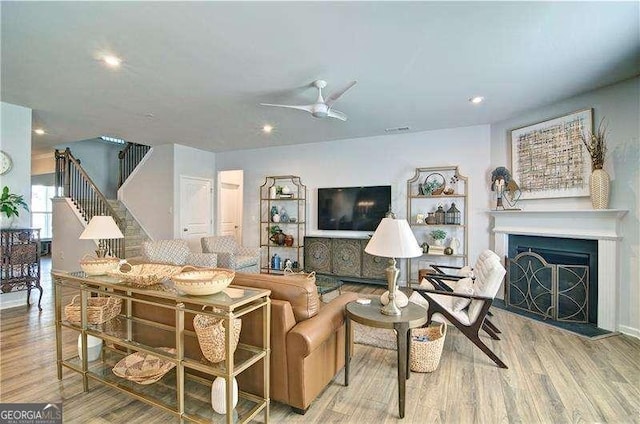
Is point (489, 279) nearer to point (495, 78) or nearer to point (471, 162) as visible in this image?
point (495, 78)

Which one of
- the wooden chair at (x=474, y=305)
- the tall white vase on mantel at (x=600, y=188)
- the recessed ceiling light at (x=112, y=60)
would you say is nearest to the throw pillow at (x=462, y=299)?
the wooden chair at (x=474, y=305)

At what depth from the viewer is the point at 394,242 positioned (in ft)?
7.20

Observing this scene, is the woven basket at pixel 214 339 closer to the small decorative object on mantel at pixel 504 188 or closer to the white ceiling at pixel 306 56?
the white ceiling at pixel 306 56

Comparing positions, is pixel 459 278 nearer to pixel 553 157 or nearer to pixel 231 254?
pixel 553 157

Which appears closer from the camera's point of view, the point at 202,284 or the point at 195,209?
the point at 202,284

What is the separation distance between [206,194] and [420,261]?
16.3 ft

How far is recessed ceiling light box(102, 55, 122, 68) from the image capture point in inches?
113

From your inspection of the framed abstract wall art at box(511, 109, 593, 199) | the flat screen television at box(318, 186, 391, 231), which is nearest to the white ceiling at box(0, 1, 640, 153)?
the framed abstract wall art at box(511, 109, 593, 199)

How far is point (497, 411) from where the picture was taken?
211cm

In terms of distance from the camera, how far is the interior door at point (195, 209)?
6625 mm

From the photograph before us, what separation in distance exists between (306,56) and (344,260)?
374cm

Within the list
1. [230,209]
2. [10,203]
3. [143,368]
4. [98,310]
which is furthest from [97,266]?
[230,209]

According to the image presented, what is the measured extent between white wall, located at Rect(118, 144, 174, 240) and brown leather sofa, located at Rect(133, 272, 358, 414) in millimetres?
4807

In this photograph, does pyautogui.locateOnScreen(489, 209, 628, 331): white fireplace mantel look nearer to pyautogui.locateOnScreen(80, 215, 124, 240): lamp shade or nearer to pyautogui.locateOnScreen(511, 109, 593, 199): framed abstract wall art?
pyautogui.locateOnScreen(511, 109, 593, 199): framed abstract wall art
